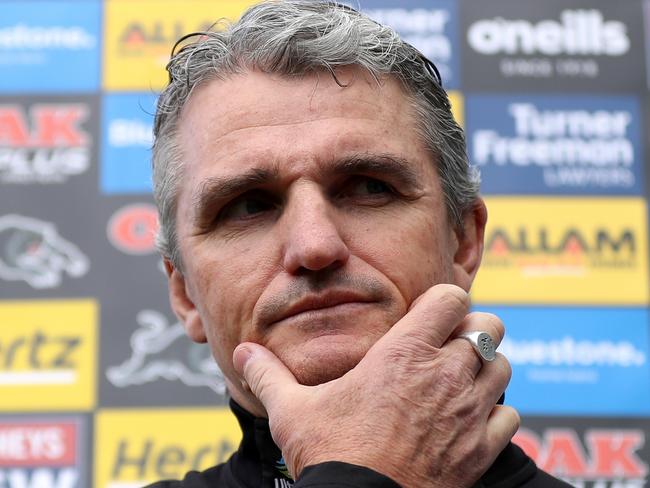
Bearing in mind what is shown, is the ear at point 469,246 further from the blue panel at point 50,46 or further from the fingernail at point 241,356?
the blue panel at point 50,46

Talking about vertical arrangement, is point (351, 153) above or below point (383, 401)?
above

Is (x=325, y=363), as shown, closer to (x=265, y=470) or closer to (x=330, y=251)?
(x=330, y=251)

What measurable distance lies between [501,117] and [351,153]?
229 cm

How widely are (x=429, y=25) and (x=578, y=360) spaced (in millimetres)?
1553

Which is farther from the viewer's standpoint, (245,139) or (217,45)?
(217,45)

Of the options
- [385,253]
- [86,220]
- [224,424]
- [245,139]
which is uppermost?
[245,139]

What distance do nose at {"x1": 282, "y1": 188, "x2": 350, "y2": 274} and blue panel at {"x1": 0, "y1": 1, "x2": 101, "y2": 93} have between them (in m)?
2.47

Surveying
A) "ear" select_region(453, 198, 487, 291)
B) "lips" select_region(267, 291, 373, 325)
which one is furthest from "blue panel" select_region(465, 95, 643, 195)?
"lips" select_region(267, 291, 373, 325)

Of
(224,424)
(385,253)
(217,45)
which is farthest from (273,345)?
(224,424)

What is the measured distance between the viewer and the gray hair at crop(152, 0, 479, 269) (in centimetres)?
154

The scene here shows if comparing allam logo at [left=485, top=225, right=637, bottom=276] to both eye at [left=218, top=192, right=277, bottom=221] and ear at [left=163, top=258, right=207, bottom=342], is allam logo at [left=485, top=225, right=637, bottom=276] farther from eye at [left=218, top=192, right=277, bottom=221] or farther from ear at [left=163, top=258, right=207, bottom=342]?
eye at [left=218, top=192, right=277, bottom=221]

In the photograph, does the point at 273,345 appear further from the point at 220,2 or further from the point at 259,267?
the point at 220,2

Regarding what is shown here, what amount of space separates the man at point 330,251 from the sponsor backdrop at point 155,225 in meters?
1.64

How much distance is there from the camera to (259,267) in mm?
1396
